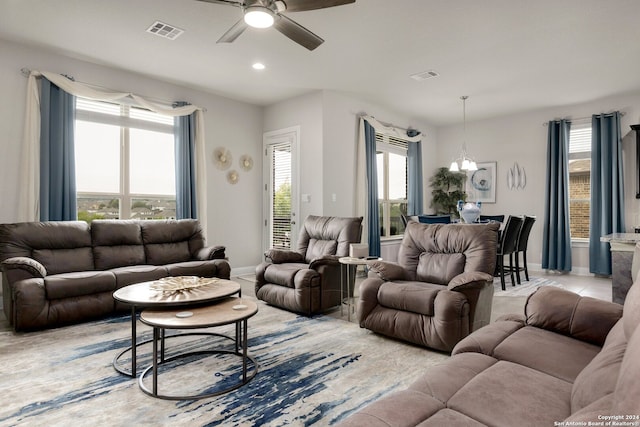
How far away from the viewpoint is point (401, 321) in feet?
9.70

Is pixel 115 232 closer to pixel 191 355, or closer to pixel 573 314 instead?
pixel 191 355

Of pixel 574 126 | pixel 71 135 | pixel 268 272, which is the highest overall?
pixel 574 126

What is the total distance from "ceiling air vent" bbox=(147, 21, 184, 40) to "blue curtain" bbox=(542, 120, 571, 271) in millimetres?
6051

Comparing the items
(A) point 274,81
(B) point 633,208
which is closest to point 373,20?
(A) point 274,81

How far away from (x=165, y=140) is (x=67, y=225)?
73.7 inches

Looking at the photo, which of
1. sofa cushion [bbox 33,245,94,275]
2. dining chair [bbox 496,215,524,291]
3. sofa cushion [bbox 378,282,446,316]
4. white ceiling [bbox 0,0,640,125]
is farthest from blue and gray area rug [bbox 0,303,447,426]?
white ceiling [bbox 0,0,640,125]

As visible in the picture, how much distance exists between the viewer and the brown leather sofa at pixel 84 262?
3.32m

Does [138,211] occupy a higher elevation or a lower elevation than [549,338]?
higher

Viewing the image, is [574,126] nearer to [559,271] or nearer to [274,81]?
[559,271]

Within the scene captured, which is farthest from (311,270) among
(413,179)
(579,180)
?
(579,180)

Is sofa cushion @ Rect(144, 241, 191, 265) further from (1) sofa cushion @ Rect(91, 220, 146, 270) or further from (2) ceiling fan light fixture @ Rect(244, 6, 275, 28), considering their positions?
(2) ceiling fan light fixture @ Rect(244, 6, 275, 28)

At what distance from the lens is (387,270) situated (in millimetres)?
3262

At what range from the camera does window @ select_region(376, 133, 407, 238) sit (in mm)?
6941

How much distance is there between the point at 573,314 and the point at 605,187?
527cm
